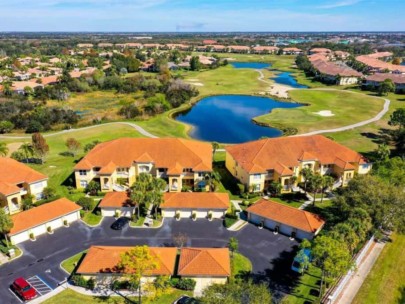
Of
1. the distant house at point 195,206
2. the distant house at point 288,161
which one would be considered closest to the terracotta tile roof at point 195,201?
the distant house at point 195,206

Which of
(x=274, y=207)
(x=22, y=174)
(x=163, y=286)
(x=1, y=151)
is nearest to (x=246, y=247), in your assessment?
(x=274, y=207)

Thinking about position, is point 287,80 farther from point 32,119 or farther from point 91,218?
point 91,218

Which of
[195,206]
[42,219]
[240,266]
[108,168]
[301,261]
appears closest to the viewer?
[301,261]

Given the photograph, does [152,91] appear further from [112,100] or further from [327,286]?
[327,286]

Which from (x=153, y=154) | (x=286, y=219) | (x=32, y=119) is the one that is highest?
(x=153, y=154)

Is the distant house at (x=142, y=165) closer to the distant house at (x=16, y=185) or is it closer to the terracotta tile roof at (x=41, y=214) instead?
the distant house at (x=16, y=185)

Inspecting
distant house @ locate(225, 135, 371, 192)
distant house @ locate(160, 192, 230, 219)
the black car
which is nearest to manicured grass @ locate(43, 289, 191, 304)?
the black car

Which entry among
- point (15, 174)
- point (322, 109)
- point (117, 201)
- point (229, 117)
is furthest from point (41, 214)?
point (322, 109)
